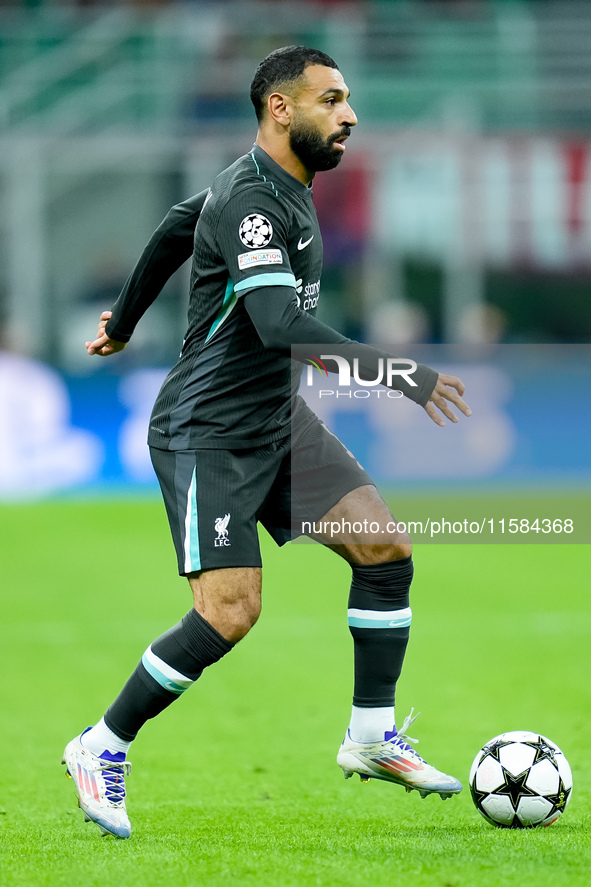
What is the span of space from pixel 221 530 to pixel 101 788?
87cm

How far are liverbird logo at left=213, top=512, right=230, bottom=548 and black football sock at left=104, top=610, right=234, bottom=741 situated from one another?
0.23 meters

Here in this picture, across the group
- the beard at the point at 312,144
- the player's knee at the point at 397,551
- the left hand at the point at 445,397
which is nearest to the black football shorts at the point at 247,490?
the player's knee at the point at 397,551

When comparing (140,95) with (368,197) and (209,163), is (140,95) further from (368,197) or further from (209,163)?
(368,197)

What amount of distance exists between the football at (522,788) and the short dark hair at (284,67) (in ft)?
7.28

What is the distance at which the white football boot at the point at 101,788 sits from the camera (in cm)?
395

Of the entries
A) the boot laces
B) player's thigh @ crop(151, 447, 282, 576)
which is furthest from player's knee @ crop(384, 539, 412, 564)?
the boot laces

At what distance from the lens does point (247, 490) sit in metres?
4.07

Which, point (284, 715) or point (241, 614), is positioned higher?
point (241, 614)

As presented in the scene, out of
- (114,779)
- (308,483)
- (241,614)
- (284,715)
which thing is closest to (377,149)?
(284,715)

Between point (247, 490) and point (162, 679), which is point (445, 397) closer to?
point (247, 490)

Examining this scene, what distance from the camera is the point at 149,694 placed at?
13.2 feet

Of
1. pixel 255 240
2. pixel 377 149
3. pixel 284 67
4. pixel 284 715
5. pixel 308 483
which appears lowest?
pixel 284 715

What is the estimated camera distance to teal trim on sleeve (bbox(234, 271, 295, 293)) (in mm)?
3779

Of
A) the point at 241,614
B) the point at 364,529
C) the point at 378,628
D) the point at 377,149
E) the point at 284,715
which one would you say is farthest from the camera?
the point at 377,149
